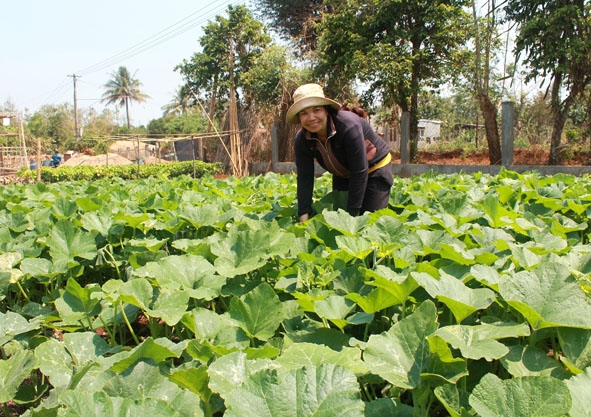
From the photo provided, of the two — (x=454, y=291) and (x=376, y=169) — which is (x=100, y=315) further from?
(x=376, y=169)

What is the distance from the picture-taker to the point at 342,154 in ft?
10.3

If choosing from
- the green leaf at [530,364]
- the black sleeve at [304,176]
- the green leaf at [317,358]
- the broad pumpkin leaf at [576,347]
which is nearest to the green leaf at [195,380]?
the green leaf at [317,358]

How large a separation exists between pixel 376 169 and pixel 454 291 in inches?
89.5

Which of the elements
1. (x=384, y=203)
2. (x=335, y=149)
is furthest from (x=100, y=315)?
(x=384, y=203)

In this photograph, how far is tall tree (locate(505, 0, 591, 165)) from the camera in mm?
11781

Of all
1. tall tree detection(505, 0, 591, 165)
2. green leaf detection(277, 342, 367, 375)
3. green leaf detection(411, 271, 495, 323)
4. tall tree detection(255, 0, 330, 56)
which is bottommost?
green leaf detection(277, 342, 367, 375)

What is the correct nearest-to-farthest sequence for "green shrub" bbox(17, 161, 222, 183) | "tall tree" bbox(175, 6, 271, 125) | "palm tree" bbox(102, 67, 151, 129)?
1. "green shrub" bbox(17, 161, 222, 183)
2. "tall tree" bbox(175, 6, 271, 125)
3. "palm tree" bbox(102, 67, 151, 129)

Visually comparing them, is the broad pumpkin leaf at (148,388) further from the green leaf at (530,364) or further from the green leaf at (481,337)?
the green leaf at (530,364)

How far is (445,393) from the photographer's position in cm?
81

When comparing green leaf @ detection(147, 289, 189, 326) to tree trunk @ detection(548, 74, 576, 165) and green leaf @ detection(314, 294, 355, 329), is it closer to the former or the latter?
green leaf @ detection(314, 294, 355, 329)

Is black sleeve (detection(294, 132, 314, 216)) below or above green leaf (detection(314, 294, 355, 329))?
above

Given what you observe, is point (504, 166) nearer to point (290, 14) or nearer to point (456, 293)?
point (456, 293)

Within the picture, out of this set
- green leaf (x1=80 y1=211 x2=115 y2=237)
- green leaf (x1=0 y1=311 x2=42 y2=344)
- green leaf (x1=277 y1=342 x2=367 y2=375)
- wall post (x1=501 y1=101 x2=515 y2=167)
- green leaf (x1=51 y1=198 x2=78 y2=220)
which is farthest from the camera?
wall post (x1=501 y1=101 x2=515 y2=167)

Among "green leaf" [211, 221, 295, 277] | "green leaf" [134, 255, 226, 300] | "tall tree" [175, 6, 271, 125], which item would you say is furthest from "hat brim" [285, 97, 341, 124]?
"tall tree" [175, 6, 271, 125]
